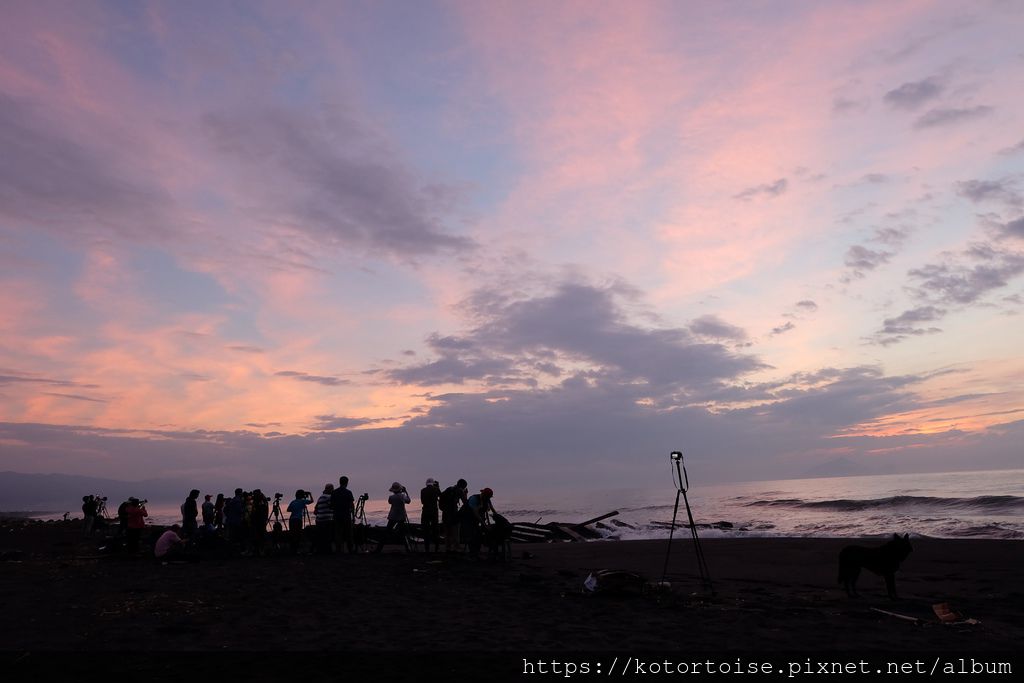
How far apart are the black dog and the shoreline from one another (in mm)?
342

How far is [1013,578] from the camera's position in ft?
47.2

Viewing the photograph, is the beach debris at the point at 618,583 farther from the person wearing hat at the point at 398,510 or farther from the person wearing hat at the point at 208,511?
the person wearing hat at the point at 208,511

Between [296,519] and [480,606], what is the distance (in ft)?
37.6

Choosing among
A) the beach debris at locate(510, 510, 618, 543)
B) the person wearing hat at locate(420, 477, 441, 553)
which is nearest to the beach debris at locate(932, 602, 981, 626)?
the person wearing hat at locate(420, 477, 441, 553)

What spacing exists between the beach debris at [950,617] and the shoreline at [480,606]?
15 cm

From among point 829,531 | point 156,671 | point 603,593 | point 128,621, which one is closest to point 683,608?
point 603,593

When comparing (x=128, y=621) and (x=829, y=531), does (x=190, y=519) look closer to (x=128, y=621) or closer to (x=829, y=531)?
(x=128, y=621)

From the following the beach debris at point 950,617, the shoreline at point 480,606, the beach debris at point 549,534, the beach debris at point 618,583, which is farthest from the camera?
the beach debris at point 549,534

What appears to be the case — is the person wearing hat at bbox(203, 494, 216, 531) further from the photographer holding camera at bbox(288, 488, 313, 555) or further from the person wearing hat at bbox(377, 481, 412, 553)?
the person wearing hat at bbox(377, 481, 412, 553)

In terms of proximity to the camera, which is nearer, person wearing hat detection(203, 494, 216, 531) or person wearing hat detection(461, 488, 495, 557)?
person wearing hat detection(461, 488, 495, 557)

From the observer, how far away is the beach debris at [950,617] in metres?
9.64

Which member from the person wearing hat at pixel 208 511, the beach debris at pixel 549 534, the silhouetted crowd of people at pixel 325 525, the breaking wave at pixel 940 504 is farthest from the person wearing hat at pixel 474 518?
Result: the breaking wave at pixel 940 504

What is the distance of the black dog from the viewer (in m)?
12.0

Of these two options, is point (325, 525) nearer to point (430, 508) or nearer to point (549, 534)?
point (430, 508)
